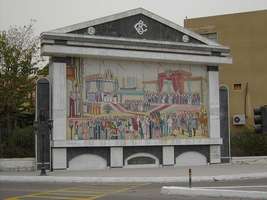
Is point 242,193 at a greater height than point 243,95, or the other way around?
point 243,95

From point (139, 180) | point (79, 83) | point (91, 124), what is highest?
point (79, 83)

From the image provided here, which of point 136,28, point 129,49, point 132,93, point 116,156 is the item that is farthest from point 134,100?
point 136,28

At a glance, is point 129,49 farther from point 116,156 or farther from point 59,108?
point 116,156

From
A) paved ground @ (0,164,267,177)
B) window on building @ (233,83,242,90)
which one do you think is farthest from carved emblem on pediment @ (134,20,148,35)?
window on building @ (233,83,242,90)

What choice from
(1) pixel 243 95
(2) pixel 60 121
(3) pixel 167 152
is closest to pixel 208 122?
(3) pixel 167 152

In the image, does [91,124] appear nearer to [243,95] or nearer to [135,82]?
[135,82]

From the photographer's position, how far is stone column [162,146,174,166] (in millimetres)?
35844

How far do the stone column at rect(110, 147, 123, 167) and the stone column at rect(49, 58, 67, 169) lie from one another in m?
2.95

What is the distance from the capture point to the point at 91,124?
34.2 meters

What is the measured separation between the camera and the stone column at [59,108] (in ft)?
108

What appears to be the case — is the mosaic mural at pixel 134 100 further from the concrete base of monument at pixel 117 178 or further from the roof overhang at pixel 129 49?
the concrete base of monument at pixel 117 178

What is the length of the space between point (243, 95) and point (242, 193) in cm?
3361

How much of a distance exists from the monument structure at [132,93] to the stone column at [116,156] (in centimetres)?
6

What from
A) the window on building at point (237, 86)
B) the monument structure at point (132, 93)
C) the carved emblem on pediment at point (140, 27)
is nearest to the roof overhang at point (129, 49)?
the monument structure at point (132, 93)
